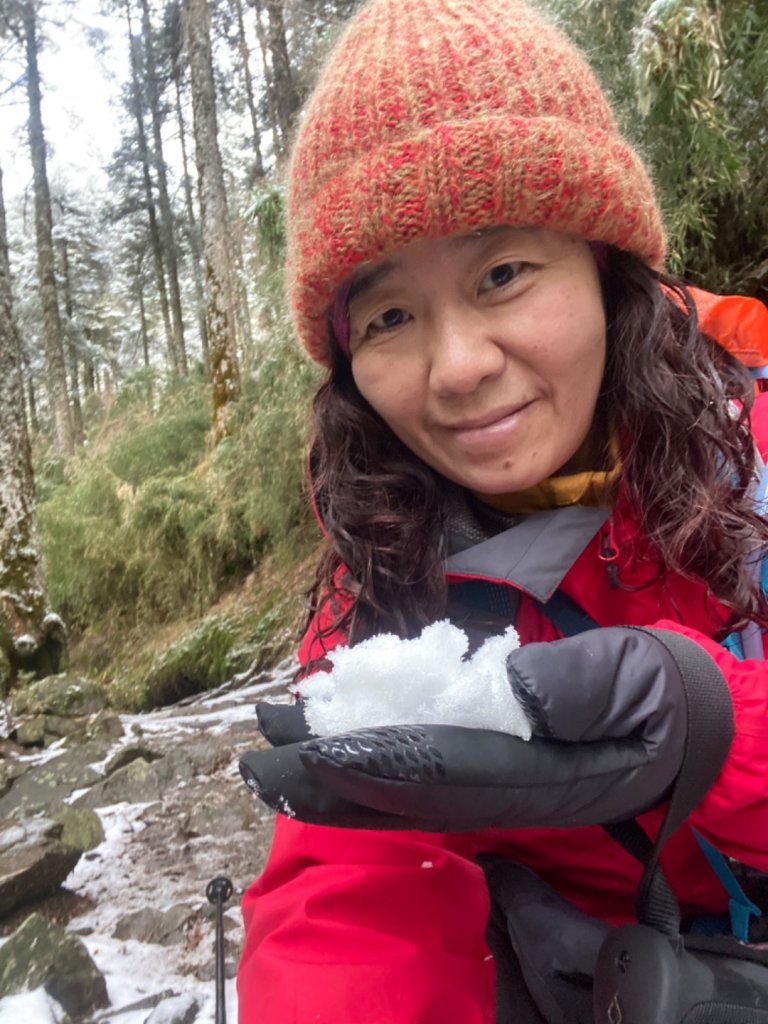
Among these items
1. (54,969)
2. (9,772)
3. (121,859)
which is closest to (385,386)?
(54,969)

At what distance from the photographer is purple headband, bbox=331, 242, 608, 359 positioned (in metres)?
1.39

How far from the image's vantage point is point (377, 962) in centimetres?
118

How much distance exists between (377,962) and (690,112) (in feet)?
10.9

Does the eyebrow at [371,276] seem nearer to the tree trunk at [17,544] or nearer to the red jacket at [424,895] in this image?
the red jacket at [424,895]

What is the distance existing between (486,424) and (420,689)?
57 cm

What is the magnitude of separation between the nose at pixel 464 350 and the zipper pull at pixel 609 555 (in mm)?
345

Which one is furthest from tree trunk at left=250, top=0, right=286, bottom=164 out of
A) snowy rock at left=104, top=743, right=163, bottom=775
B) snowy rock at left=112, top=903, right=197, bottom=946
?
snowy rock at left=112, top=903, right=197, bottom=946

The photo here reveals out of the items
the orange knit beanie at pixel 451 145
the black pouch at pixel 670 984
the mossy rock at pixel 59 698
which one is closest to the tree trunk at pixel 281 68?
the mossy rock at pixel 59 698

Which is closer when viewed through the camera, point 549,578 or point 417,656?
point 417,656

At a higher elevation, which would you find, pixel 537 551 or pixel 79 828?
pixel 537 551

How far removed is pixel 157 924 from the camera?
2908 millimetres

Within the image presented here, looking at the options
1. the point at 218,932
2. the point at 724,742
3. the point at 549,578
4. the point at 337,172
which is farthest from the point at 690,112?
the point at 218,932

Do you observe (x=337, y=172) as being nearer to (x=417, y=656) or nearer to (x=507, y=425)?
(x=507, y=425)

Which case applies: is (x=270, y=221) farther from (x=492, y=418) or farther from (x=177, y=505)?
(x=492, y=418)
